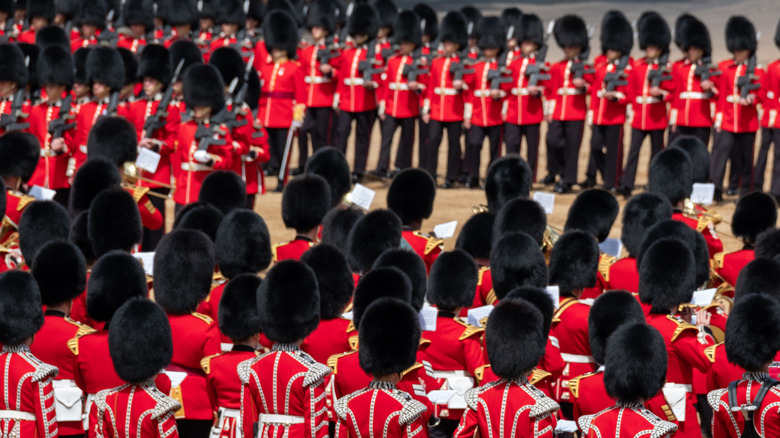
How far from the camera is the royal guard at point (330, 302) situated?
15.9ft

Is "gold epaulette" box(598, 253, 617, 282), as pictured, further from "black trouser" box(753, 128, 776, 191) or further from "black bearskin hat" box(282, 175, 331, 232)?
"black trouser" box(753, 128, 776, 191)

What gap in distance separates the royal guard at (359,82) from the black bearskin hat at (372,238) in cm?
509

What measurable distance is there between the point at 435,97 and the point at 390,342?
272 inches

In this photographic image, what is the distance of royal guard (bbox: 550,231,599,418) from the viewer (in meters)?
5.00

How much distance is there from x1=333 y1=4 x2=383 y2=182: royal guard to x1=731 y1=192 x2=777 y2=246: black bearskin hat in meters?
4.73

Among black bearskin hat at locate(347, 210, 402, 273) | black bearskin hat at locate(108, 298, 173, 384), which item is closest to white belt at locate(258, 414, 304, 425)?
black bearskin hat at locate(108, 298, 173, 384)

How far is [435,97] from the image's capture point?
1096 cm

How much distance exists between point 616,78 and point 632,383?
6.60 metres

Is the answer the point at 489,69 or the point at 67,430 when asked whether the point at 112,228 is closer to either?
the point at 67,430

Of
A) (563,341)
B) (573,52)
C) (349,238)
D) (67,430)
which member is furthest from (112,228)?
(573,52)

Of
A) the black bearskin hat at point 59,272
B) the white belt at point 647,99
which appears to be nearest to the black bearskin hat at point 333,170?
the black bearskin hat at point 59,272

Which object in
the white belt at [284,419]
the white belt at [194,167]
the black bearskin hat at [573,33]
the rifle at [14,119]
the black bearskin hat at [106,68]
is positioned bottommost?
the white belt at [284,419]

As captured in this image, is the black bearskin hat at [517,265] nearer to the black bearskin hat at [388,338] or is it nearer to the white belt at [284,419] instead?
the black bearskin hat at [388,338]

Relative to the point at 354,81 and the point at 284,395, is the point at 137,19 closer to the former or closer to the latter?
the point at 354,81
